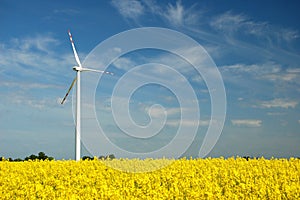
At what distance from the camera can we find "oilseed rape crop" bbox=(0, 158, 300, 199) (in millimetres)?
10656

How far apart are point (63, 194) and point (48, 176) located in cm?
572

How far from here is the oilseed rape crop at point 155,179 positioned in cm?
1066

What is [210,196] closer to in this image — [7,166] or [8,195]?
[8,195]

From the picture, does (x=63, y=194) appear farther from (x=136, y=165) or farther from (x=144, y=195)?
(x=136, y=165)

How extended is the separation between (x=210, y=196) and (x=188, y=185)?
2.67 m

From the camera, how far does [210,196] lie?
9.73 m

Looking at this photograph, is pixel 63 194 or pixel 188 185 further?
pixel 188 185

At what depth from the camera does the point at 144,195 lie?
10438mm

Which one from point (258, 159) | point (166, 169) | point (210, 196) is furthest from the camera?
point (258, 159)

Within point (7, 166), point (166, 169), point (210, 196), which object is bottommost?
point (210, 196)

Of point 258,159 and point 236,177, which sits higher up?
point 258,159

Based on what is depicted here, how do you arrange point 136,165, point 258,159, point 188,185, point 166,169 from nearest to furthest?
point 188,185
point 166,169
point 136,165
point 258,159

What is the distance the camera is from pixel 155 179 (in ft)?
46.5

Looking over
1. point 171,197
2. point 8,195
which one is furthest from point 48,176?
point 171,197
